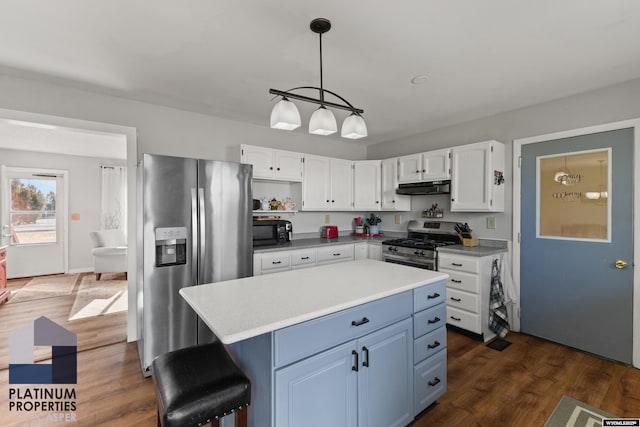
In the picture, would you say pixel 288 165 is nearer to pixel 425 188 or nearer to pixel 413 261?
pixel 425 188

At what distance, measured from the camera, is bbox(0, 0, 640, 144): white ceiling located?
1.69m

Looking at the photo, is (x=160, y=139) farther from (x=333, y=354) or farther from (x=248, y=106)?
(x=333, y=354)

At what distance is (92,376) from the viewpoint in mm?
2430

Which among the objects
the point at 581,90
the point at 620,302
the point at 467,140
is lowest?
the point at 620,302

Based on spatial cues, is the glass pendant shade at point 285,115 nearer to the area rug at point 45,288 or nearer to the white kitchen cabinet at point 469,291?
the white kitchen cabinet at point 469,291

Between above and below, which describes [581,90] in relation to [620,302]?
above

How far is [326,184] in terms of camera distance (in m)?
4.18

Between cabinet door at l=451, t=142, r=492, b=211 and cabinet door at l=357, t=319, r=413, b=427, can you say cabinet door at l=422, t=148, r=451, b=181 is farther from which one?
cabinet door at l=357, t=319, r=413, b=427

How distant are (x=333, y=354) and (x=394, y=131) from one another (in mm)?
3520

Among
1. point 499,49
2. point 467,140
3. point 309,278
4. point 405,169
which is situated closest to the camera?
point 309,278

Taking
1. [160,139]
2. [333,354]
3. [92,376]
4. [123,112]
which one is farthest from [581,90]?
[92,376]

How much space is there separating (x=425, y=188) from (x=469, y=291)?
1.33 metres

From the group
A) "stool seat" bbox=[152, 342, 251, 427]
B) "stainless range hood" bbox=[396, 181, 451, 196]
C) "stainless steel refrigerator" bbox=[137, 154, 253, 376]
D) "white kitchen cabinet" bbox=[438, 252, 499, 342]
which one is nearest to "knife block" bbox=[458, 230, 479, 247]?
"white kitchen cabinet" bbox=[438, 252, 499, 342]

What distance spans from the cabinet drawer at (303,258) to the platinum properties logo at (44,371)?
2.13 m
